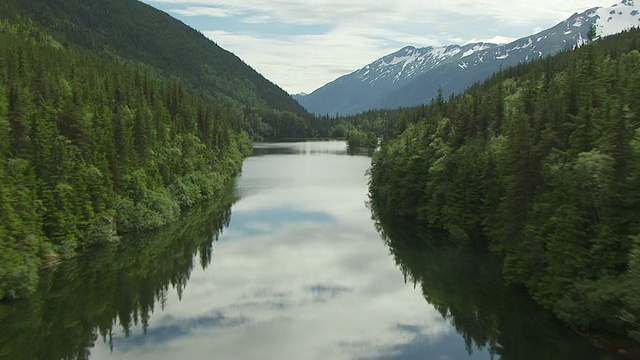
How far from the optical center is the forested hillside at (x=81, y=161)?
161ft

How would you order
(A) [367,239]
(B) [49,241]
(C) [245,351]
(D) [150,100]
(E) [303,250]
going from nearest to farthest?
(C) [245,351]
(B) [49,241]
(E) [303,250]
(A) [367,239]
(D) [150,100]

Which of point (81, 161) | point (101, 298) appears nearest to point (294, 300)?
point (101, 298)

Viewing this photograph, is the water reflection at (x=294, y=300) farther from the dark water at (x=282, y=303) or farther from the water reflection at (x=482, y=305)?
the water reflection at (x=482, y=305)

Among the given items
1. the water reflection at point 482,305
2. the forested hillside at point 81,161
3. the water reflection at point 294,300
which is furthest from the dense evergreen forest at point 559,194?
the forested hillside at point 81,161

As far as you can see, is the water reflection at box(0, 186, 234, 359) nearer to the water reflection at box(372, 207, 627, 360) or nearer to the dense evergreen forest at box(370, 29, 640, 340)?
the water reflection at box(372, 207, 627, 360)

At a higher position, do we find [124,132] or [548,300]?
[124,132]

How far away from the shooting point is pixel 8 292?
42.0m

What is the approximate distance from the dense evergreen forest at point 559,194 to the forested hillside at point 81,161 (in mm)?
39058

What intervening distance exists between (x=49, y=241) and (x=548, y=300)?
46.5 meters

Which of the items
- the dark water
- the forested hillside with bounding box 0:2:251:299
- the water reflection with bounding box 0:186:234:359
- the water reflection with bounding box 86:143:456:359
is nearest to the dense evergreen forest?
the dark water

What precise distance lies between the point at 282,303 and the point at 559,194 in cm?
2408

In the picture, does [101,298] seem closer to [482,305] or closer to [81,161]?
[81,161]

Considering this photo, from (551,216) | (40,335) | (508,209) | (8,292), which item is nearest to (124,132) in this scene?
(8,292)

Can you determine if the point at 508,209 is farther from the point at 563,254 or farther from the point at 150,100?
the point at 150,100
